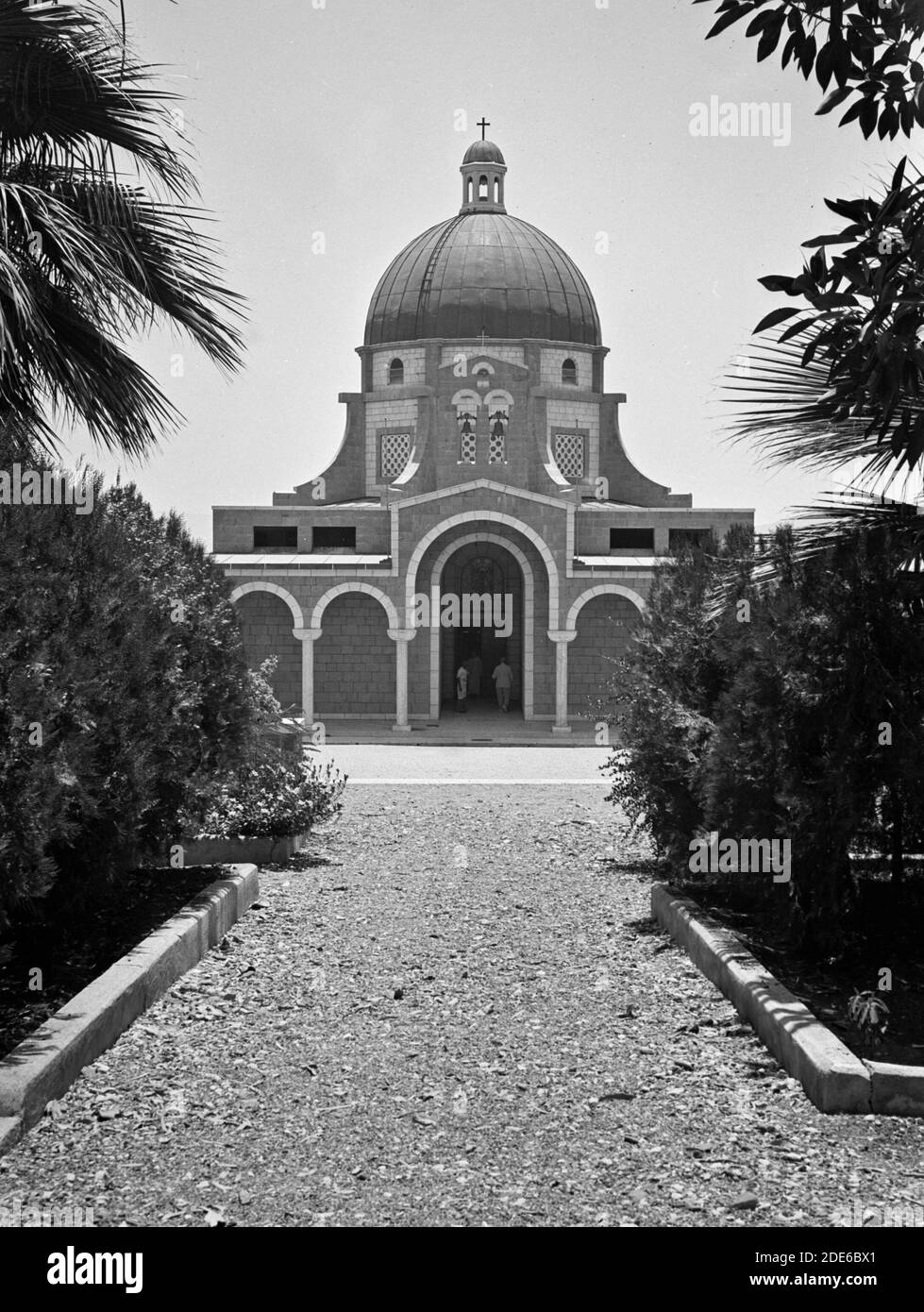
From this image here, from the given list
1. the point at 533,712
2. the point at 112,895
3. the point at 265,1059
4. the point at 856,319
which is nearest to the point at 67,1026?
the point at 265,1059

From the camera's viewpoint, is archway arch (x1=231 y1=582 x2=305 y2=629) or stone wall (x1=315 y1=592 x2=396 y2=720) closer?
archway arch (x1=231 y1=582 x2=305 y2=629)

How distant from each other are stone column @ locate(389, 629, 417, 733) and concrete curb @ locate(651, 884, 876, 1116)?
26146 mm

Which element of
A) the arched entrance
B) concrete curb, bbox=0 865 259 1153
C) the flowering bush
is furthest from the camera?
the arched entrance

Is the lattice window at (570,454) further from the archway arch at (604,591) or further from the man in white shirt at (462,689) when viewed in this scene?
the man in white shirt at (462,689)

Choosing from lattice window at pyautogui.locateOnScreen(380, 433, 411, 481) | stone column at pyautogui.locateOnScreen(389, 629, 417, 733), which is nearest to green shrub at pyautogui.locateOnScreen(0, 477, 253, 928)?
stone column at pyautogui.locateOnScreen(389, 629, 417, 733)

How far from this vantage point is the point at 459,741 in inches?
1194

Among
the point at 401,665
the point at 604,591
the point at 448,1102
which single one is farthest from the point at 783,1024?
the point at 604,591

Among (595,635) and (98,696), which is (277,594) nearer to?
(595,635)

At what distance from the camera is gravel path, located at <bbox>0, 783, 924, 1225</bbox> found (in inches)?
177

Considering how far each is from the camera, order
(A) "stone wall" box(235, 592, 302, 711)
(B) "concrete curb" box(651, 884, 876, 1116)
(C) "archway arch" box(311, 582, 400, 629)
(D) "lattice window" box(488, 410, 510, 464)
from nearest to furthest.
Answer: (B) "concrete curb" box(651, 884, 876, 1116), (C) "archway arch" box(311, 582, 400, 629), (A) "stone wall" box(235, 592, 302, 711), (D) "lattice window" box(488, 410, 510, 464)

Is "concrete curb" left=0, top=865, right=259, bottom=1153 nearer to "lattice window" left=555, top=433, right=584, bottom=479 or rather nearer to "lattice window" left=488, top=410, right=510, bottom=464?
"lattice window" left=488, top=410, right=510, bottom=464

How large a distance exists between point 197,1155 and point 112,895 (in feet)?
12.5

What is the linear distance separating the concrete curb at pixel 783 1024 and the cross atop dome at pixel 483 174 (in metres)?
Answer: 41.5

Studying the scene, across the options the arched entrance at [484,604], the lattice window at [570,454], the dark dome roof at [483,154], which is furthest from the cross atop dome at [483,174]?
the arched entrance at [484,604]
